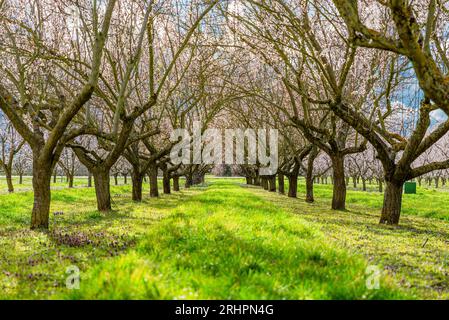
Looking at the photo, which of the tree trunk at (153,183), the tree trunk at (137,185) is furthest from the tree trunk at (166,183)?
the tree trunk at (137,185)

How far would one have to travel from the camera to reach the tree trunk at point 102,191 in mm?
17453

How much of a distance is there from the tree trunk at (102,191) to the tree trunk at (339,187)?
41.4ft

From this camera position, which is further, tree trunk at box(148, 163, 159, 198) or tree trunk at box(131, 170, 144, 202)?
tree trunk at box(148, 163, 159, 198)

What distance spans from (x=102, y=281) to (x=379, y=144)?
1294 cm

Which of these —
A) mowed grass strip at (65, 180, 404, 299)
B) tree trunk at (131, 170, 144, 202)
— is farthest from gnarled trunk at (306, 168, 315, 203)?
mowed grass strip at (65, 180, 404, 299)

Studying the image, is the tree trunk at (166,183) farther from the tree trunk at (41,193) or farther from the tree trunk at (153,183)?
the tree trunk at (41,193)

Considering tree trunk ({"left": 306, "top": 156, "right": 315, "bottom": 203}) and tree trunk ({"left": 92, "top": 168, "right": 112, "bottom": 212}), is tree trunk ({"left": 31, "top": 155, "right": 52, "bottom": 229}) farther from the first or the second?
tree trunk ({"left": 306, "top": 156, "right": 315, "bottom": 203})

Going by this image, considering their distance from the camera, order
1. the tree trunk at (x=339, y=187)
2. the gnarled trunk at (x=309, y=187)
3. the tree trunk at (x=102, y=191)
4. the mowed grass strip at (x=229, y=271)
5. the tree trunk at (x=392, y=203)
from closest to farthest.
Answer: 1. the mowed grass strip at (x=229, y=271)
2. the tree trunk at (x=392, y=203)
3. the tree trunk at (x=102, y=191)
4. the tree trunk at (x=339, y=187)
5. the gnarled trunk at (x=309, y=187)

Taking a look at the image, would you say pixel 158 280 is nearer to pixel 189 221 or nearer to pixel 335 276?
pixel 335 276

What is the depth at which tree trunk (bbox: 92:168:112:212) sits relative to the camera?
17453 mm

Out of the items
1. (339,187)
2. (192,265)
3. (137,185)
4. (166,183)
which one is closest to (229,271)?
(192,265)

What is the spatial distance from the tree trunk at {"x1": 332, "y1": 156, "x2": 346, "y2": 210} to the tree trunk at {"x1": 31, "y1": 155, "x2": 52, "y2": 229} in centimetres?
1538

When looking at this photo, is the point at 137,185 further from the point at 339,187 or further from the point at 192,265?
the point at 192,265

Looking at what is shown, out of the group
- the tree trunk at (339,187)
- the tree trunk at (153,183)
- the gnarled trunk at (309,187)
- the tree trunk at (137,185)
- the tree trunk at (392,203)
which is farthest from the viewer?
the tree trunk at (153,183)
